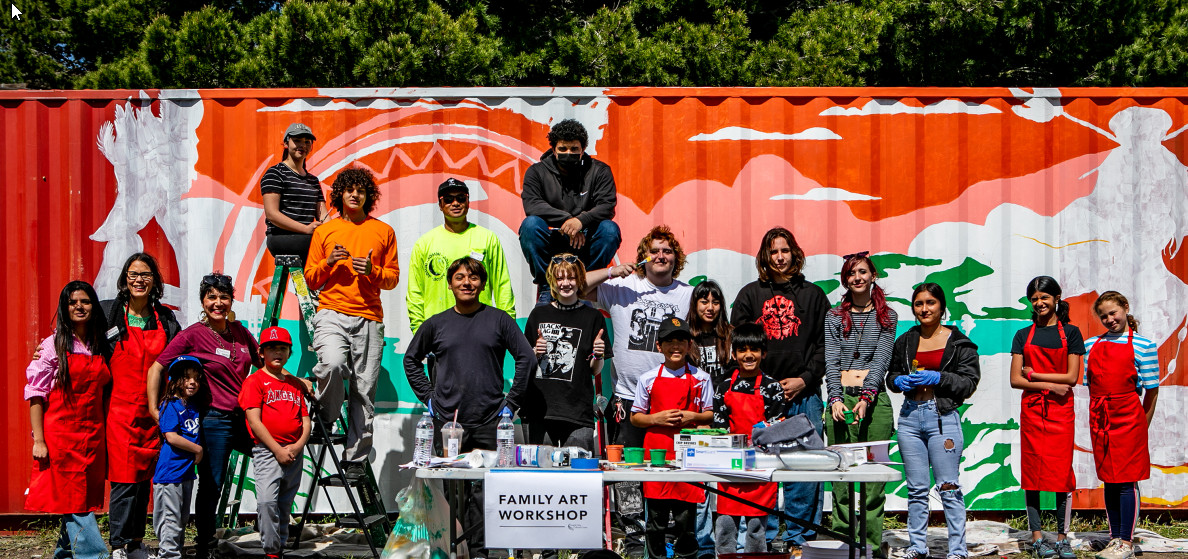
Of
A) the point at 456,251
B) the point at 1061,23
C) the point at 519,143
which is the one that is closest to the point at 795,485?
the point at 456,251

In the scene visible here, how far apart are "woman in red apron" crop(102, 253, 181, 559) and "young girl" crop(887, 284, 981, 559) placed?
4415 mm

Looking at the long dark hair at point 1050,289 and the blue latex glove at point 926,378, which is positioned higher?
the long dark hair at point 1050,289

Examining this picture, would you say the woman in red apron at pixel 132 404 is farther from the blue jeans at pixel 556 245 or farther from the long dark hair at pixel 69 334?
the blue jeans at pixel 556 245

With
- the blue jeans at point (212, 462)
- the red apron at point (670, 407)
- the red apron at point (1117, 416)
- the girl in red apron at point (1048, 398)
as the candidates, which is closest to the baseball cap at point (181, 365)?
the blue jeans at point (212, 462)

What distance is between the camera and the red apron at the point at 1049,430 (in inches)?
240

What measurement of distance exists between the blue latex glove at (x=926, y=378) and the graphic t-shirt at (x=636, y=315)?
1.40 metres

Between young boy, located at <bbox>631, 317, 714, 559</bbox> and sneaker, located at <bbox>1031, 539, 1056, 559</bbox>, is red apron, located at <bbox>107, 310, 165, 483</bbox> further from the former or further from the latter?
sneaker, located at <bbox>1031, 539, 1056, 559</bbox>

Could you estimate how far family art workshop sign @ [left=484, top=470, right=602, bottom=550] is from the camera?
15.2 feet

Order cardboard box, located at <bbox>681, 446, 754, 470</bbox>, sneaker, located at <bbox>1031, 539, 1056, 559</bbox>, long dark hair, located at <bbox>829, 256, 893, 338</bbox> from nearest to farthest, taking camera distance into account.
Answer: cardboard box, located at <bbox>681, 446, 754, 470</bbox> → long dark hair, located at <bbox>829, 256, 893, 338</bbox> → sneaker, located at <bbox>1031, 539, 1056, 559</bbox>

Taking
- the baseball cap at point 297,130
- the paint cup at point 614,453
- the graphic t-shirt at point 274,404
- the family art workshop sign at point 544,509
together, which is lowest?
the family art workshop sign at point 544,509

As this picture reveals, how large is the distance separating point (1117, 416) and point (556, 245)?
3.74m

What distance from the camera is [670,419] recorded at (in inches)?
208

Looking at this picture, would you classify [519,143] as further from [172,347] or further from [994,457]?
[994,457]

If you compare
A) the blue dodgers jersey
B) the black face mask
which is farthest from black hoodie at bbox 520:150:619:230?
the blue dodgers jersey
